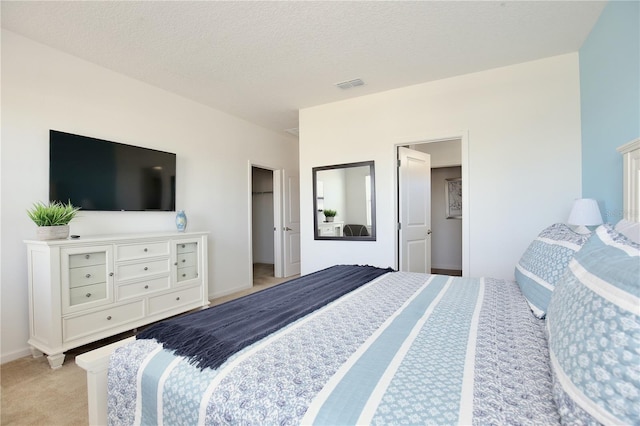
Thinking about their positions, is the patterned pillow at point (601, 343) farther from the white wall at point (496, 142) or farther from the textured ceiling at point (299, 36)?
the white wall at point (496, 142)

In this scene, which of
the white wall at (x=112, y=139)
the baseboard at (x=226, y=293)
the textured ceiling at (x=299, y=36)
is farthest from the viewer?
the baseboard at (x=226, y=293)

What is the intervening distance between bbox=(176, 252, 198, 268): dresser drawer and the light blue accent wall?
377 cm

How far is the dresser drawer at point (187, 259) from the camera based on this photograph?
10.8 feet

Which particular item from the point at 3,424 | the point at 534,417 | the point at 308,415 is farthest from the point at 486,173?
the point at 3,424

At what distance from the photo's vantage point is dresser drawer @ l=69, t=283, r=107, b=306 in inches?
96.3

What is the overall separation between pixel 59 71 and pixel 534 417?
3.91 meters

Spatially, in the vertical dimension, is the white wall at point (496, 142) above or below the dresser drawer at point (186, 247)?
above

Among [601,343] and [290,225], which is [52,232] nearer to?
[601,343]

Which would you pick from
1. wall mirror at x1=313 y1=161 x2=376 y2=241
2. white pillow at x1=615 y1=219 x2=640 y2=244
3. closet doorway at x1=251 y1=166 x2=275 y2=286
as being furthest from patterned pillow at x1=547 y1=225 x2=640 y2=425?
closet doorway at x1=251 y1=166 x2=275 y2=286

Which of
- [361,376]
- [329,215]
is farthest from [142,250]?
[361,376]

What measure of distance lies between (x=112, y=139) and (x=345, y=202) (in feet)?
8.85

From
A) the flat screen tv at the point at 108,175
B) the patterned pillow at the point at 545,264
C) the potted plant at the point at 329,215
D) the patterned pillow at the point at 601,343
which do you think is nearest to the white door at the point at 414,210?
the potted plant at the point at 329,215

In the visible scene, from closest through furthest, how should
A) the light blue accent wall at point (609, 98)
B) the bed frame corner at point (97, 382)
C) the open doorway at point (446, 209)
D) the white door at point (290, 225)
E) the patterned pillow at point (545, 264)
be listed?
the bed frame corner at point (97, 382) < the patterned pillow at point (545, 264) < the light blue accent wall at point (609, 98) < the open doorway at point (446, 209) < the white door at point (290, 225)

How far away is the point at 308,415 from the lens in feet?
2.44
